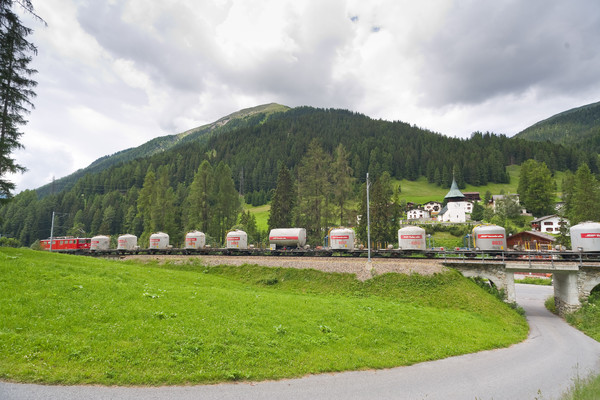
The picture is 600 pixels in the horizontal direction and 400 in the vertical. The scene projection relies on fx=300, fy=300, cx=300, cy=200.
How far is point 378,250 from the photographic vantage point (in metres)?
33.5

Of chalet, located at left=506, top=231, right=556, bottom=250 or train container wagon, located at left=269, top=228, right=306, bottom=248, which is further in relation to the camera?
chalet, located at left=506, top=231, right=556, bottom=250

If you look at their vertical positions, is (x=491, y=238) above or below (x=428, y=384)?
above

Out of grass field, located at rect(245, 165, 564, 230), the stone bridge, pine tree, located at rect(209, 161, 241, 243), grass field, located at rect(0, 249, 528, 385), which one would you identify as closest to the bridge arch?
the stone bridge

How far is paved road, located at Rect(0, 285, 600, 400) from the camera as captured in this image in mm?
8617

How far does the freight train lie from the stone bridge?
1100 millimetres

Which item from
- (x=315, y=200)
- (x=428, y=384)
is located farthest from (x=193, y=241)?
(x=428, y=384)

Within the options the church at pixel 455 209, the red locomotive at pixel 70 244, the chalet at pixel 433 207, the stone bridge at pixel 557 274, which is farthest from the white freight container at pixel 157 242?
the chalet at pixel 433 207

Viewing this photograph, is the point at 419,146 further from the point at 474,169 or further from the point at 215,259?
the point at 215,259

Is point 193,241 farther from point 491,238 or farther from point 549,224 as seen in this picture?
point 549,224

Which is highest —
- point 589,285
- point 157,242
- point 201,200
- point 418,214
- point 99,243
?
point 418,214

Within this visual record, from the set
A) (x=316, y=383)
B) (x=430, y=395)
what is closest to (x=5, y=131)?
(x=316, y=383)

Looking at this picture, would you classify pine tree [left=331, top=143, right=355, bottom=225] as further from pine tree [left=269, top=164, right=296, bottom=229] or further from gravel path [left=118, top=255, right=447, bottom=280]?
gravel path [left=118, top=255, right=447, bottom=280]

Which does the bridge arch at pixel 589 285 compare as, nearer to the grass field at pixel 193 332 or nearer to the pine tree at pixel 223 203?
the grass field at pixel 193 332

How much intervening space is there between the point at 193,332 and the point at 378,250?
25.0 meters
